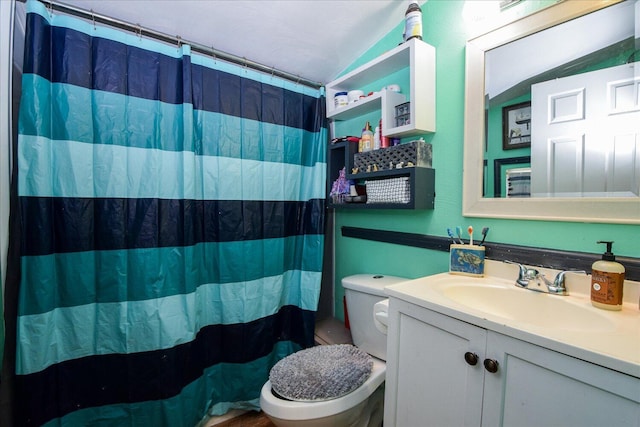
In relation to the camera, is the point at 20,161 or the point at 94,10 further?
the point at 94,10

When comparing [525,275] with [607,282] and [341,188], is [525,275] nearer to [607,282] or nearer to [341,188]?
[607,282]

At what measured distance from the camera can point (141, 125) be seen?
4.08 ft

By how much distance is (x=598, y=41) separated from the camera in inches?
35.7

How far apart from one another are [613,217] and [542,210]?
18cm

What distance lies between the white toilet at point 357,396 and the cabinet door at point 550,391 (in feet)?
1.75

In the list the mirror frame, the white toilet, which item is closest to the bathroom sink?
the mirror frame

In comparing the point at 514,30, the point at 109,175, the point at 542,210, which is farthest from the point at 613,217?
the point at 109,175

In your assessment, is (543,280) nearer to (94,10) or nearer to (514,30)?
(514,30)

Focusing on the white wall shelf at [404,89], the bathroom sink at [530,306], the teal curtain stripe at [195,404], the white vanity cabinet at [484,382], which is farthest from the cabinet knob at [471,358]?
the teal curtain stripe at [195,404]

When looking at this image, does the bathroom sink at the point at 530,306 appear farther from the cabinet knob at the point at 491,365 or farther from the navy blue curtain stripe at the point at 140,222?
the navy blue curtain stripe at the point at 140,222

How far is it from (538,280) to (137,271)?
1570 mm

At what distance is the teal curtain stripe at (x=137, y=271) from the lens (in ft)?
3.48

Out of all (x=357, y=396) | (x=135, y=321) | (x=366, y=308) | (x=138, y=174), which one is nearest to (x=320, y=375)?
(x=357, y=396)

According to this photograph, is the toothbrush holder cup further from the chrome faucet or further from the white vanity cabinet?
the white vanity cabinet
